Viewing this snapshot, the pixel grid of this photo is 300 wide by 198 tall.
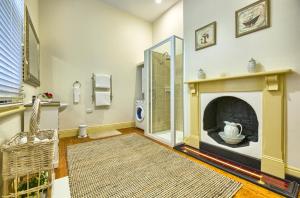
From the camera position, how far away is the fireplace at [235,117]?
69.0 inches

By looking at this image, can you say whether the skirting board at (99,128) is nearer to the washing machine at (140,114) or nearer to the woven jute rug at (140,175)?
Result: the washing machine at (140,114)

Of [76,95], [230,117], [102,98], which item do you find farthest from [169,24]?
[76,95]

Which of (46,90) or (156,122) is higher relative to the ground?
(46,90)

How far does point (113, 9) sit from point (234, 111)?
3.78 m

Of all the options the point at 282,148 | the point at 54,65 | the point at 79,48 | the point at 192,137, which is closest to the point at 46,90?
the point at 54,65

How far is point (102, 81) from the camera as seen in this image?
3488 millimetres

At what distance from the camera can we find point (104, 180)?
1.51 meters

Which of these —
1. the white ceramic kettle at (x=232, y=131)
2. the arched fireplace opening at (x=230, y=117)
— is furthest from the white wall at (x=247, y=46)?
the white ceramic kettle at (x=232, y=131)

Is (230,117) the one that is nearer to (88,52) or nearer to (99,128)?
(99,128)

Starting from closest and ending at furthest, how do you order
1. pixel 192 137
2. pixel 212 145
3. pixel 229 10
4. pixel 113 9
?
pixel 229 10, pixel 212 145, pixel 192 137, pixel 113 9

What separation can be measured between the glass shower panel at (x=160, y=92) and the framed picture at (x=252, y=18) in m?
1.52

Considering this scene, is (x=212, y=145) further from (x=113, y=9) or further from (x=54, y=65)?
(x=113, y=9)

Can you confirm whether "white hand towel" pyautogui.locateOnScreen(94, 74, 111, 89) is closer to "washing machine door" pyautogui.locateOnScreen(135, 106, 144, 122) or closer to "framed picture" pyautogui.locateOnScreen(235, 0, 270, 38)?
"washing machine door" pyautogui.locateOnScreen(135, 106, 144, 122)

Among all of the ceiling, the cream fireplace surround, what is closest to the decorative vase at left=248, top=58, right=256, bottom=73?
the cream fireplace surround
